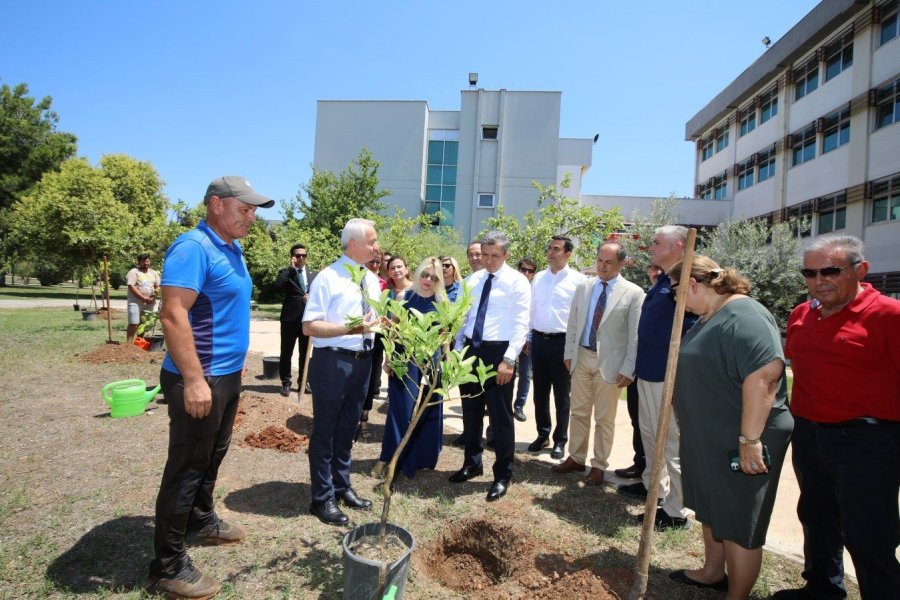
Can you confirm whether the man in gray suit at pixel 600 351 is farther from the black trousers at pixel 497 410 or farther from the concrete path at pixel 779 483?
the black trousers at pixel 497 410

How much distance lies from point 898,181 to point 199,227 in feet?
76.0

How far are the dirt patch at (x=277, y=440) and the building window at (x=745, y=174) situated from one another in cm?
3059

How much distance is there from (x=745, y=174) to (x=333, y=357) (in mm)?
32076

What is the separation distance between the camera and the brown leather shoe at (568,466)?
5121 millimetres

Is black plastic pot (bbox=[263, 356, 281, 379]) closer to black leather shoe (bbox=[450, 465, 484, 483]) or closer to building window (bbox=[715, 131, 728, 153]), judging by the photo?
black leather shoe (bbox=[450, 465, 484, 483])

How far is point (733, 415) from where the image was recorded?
2.76 m

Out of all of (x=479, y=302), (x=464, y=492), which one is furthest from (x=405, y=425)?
(x=479, y=302)

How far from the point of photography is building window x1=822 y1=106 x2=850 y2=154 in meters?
20.8

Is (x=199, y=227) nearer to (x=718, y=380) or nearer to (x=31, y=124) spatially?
(x=718, y=380)

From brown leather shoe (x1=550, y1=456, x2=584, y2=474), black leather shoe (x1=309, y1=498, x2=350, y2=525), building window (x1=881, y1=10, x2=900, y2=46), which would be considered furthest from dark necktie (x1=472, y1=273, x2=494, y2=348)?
building window (x1=881, y1=10, x2=900, y2=46)

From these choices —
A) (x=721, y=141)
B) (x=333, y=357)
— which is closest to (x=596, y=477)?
(x=333, y=357)

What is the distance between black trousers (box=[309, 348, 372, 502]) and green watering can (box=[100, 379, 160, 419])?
318 centimetres

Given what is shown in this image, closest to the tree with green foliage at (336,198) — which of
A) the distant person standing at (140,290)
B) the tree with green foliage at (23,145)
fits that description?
the distant person standing at (140,290)

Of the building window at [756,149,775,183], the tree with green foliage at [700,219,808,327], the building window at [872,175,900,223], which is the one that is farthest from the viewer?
the building window at [756,149,775,183]
